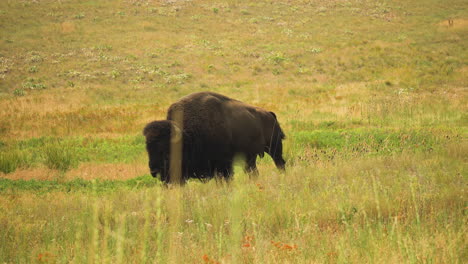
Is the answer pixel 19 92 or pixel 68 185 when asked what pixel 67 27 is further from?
pixel 68 185

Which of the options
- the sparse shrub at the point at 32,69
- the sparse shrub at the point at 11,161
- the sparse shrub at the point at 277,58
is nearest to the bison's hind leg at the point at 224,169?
the sparse shrub at the point at 11,161

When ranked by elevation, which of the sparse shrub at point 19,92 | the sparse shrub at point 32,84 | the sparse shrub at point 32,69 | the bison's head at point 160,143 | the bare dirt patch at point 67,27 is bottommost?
the sparse shrub at point 19,92

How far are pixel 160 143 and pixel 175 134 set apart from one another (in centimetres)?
36

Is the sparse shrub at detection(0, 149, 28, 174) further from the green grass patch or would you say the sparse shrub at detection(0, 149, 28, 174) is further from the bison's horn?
the bison's horn

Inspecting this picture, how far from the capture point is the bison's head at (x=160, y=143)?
23.8 feet

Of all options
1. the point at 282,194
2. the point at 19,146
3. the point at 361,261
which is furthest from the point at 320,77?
the point at 361,261

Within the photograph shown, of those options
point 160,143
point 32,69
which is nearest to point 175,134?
point 160,143

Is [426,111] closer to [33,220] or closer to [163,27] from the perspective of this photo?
[33,220]

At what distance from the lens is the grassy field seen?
4.23 metres

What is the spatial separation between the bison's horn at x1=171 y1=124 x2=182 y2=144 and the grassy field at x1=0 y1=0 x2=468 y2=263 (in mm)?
894

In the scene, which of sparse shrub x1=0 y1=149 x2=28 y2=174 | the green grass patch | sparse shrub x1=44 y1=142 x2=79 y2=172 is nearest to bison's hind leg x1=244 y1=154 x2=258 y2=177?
the green grass patch

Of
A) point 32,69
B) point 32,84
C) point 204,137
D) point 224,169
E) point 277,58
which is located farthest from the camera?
point 277,58

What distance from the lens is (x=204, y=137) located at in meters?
8.48

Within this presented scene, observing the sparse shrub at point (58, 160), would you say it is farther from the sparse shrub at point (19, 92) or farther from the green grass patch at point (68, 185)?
the sparse shrub at point (19, 92)
